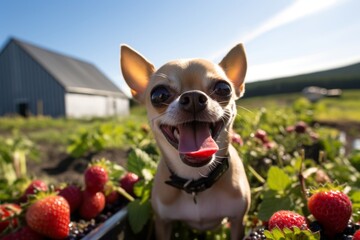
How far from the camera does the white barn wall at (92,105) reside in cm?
2043

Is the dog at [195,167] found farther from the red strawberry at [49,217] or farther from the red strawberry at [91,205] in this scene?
the red strawberry at [49,217]

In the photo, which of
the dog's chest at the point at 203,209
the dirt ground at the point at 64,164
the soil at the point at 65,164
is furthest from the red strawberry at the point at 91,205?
the soil at the point at 65,164

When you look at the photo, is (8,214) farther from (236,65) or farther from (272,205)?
(236,65)

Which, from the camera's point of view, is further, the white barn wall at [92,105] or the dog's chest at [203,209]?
the white barn wall at [92,105]

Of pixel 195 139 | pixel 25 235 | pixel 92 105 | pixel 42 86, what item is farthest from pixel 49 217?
pixel 92 105

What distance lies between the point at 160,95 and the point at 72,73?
23475 mm

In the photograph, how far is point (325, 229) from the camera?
1.12m

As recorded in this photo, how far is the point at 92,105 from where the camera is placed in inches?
906

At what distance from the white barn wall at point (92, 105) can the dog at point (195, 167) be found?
19.7 meters

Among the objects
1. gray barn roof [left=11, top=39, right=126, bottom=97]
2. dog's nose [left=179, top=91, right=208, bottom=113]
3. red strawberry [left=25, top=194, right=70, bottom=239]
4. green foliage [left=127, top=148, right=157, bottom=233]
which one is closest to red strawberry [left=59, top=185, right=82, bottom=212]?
red strawberry [left=25, top=194, right=70, bottom=239]

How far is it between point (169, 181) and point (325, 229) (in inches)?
25.8

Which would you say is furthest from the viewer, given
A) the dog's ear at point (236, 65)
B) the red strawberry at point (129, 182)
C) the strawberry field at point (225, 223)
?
the red strawberry at point (129, 182)

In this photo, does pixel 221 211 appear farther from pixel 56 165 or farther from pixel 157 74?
pixel 56 165

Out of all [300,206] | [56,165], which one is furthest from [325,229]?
[56,165]
